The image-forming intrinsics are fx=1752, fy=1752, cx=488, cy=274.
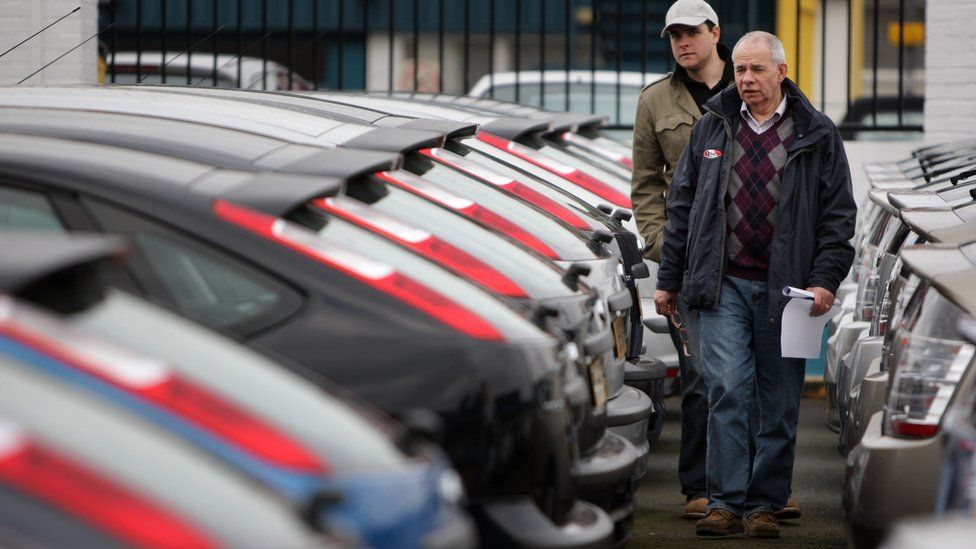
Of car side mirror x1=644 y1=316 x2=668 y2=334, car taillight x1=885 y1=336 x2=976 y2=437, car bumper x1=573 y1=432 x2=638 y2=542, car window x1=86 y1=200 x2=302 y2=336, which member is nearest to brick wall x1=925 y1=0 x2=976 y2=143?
car side mirror x1=644 y1=316 x2=668 y2=334

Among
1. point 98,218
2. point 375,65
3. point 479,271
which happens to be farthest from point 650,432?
point 375,65

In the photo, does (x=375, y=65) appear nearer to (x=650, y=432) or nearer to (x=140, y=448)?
(x=650, y=432)

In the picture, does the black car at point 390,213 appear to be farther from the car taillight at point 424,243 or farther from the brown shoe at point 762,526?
the brown shoe at point 762,526

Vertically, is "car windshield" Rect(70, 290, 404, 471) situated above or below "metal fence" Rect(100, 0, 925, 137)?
above

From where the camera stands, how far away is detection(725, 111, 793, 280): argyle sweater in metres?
6.36

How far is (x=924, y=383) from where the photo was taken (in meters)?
4.45

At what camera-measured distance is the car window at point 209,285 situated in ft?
12.6

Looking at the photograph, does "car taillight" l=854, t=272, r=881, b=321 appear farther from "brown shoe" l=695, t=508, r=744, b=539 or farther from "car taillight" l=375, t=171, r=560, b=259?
"car taillight" l=375, t=171, r=560, b=259

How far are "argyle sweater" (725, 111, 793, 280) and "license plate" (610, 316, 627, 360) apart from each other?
0.59 metres

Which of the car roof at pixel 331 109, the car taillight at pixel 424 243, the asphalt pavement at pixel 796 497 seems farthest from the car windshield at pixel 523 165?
the car taillight at pixel 424 243

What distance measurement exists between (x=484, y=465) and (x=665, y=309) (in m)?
2.94

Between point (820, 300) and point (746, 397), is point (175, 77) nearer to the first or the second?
point (746, 397)

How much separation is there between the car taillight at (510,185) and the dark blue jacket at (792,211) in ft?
1.63

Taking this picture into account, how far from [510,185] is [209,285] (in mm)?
2898
